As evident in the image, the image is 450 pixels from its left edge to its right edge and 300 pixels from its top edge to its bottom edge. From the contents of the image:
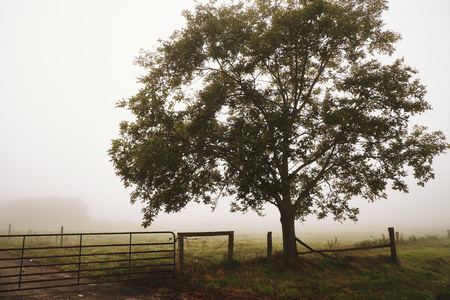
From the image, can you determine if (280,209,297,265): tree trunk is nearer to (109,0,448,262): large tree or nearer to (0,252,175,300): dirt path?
(109,0,448,262): large tree

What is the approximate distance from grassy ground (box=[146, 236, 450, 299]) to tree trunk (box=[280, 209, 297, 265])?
44 centimetres

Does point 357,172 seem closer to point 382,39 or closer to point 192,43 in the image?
point 382,39

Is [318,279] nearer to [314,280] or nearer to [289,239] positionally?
[314,280]

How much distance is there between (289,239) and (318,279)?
2907 mm

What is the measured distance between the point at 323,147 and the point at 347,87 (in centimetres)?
407

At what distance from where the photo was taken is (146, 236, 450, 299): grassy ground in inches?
360

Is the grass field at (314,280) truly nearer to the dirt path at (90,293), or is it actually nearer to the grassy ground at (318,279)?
the grassy ground at (318,279)

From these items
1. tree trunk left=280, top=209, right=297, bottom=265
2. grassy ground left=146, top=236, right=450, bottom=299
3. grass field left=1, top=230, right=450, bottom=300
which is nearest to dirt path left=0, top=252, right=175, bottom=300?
grass field left=1, top=230, right=450, bottom=300

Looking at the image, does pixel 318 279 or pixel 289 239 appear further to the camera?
pixel 289 239

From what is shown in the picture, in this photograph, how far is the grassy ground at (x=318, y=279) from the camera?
9.14m

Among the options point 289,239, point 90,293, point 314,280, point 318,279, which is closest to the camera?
point 90,293

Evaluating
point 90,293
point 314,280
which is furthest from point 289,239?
point 90,293

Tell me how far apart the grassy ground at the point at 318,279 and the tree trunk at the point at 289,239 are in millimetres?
440

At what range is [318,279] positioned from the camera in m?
11.1
